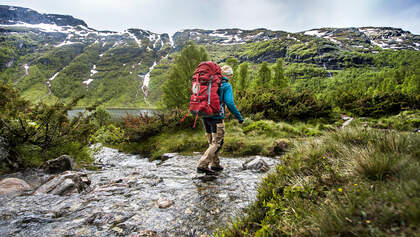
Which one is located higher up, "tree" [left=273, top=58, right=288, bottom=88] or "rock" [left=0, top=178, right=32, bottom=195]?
"tree" [left=273, top=58, right=288, bottom=88]

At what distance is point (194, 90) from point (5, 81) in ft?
16.2

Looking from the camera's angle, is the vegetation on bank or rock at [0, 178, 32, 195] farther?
the vegetation on bank

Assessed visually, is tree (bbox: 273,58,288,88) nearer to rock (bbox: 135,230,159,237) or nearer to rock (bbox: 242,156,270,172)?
rock (bbox: 242,156,270,172)

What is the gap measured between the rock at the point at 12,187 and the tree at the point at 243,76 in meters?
35.6

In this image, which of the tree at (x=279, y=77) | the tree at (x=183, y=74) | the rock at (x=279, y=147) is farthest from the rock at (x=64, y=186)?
the tree at (x=279, y=77)

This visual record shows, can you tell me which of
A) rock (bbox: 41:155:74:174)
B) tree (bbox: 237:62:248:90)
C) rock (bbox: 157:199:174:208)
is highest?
tree (bbox: 237:62:248:90)

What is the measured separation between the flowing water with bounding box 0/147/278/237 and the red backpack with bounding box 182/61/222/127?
6.03 ft

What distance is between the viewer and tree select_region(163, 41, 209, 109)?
20.6 meters

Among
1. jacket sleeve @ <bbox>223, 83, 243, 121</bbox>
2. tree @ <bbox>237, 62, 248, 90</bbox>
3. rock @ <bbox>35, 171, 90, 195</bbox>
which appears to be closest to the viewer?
rock @ <bbox>35, 171, 90, 195</bbox>

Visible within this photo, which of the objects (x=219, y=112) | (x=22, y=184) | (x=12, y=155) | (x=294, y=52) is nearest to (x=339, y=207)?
(x=219, y=112)

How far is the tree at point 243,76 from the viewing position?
3733 cm

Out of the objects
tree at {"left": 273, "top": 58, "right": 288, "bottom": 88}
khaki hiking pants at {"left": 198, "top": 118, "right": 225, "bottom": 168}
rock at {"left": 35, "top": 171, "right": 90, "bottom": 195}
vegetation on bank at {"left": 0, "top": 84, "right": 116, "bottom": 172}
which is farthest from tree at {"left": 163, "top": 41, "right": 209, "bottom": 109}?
tree at {"left": 273, "top": 58, "right": 288, "bottom": 88}

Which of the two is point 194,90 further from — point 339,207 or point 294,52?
point 294,52

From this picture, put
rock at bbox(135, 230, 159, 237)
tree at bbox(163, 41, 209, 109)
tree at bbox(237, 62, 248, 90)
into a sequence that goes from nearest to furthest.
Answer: rock at bbox(135, 230, 159, 237), tree at bbox(163, 41, 209, 109), tree at bbox(237, 62, 248, 90)
